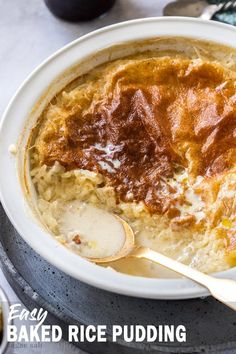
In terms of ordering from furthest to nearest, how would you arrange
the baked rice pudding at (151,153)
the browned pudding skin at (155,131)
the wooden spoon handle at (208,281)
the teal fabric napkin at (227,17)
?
1. the teal fabric napkin at (227,17)
2. the browned pudding skin at (155,131)
3. the baked rice pudding at (151,153)
4. the wooden spoon handle at (208,281)

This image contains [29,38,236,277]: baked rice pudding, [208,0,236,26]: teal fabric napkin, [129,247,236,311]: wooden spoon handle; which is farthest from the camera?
[208,0,236,26]: teal fabric napkin

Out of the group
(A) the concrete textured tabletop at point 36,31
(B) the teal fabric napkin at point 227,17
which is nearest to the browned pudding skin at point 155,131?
(B) the teal fabric napkin at point 227,17

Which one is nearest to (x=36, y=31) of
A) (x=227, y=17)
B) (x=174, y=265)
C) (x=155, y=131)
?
(x=227, y=17)

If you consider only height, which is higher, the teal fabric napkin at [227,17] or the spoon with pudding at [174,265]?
the teal fabric napkin at [227,17]

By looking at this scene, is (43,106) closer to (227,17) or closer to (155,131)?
(155,131)

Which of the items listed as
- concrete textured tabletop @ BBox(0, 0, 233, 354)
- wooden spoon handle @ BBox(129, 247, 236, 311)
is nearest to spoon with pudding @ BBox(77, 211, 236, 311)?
wooden spoon handle @ BBox(129, 247, 236, 311)

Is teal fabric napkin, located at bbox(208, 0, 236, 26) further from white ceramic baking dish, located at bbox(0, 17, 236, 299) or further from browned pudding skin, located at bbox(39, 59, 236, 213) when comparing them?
browned pudding skin, located at bbox(39, 59, 236, 213)

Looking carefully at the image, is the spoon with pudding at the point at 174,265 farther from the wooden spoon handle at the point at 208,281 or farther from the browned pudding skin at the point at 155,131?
the browned pudding skin at the point at 155,131
